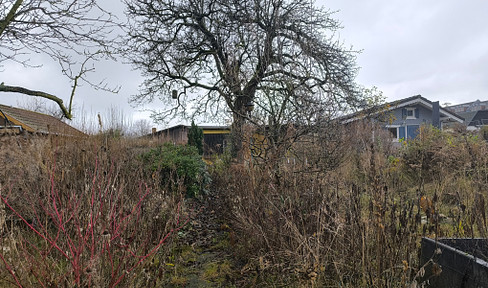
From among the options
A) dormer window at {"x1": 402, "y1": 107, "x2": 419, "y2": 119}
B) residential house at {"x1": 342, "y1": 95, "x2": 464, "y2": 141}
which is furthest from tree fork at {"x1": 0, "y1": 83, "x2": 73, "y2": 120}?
dormer window at {"x1": 402, "y1": 107, "x2": 419, "y2": 119}

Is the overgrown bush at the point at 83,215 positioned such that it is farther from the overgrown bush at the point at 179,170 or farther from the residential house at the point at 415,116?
the residential house at the point at 415,116

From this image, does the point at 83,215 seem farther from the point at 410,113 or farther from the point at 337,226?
the point at 410,113

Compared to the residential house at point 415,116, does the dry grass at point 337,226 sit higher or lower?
lower

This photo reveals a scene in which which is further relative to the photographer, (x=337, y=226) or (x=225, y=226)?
(x=225, y=226)

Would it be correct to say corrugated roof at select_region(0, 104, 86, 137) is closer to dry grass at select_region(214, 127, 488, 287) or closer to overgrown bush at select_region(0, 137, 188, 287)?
overgrown bush at select_region(0, 137, 188, 287)

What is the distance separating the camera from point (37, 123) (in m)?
13.2

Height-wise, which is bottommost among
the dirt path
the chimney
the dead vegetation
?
the dirt path

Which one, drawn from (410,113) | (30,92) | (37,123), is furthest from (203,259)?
(410,113)

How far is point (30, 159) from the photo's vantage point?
175 inches

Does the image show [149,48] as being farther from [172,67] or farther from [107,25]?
[107,25]

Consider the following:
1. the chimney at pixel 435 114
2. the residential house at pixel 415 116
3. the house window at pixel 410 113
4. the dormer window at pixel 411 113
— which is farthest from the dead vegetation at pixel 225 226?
the house window at pixel 410 113

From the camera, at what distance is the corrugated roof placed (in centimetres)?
561

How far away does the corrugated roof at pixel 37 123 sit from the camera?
561 cm

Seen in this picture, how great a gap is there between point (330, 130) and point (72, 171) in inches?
163
